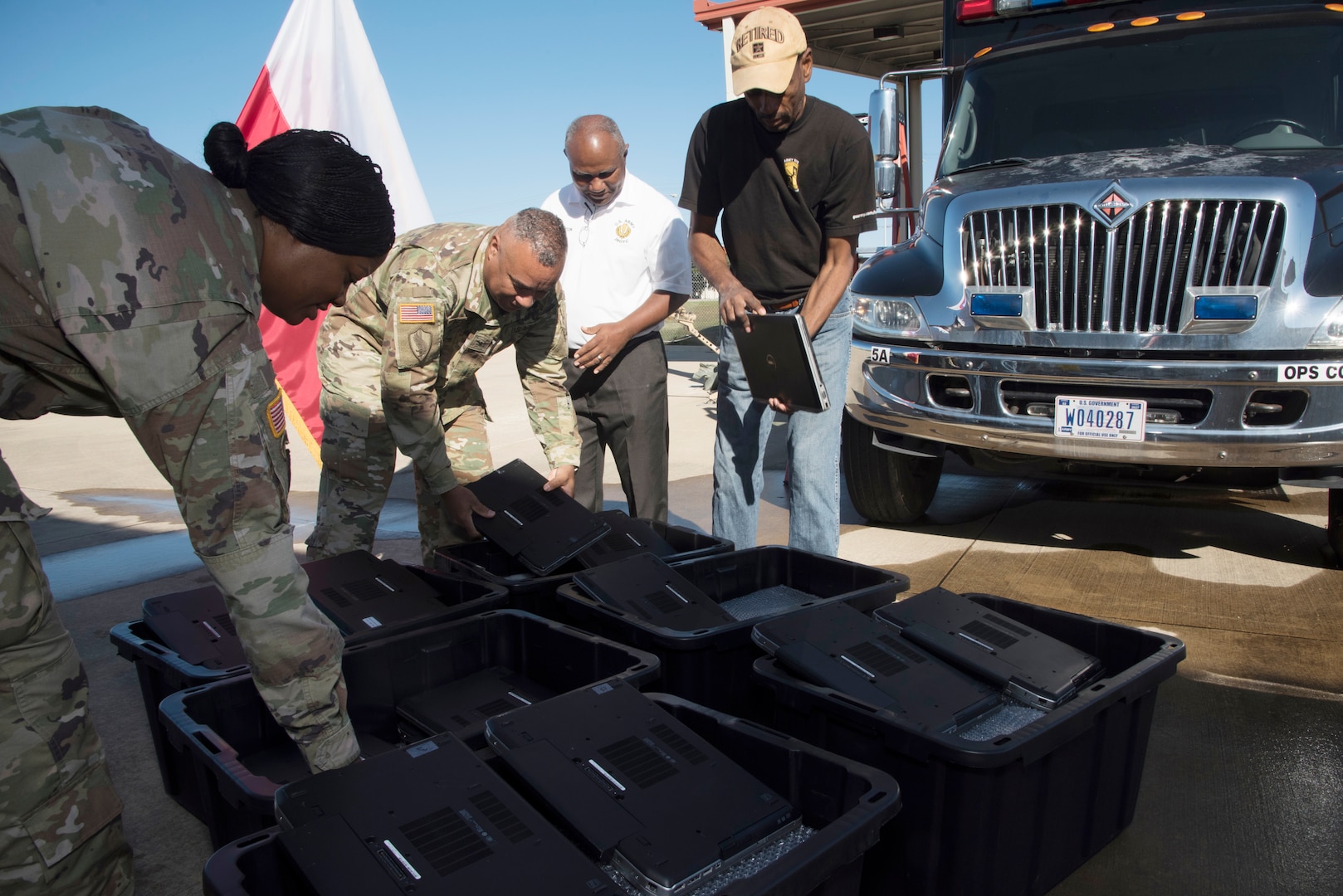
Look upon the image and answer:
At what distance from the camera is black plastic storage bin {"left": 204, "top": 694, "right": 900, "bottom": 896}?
4.32ft

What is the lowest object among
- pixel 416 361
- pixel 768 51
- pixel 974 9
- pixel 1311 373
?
pixel 1311 373

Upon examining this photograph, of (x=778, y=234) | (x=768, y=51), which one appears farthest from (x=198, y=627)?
(x=768, y=51)

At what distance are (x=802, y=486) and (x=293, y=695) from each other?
215 centimetres

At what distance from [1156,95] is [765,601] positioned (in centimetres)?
304

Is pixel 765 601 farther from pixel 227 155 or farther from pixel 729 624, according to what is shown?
pixel 227 155

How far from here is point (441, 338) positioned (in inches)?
109

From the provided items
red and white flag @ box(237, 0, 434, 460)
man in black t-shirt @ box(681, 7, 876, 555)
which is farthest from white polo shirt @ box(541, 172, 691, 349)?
red and white flag @ box(237, 0, 434, 460)

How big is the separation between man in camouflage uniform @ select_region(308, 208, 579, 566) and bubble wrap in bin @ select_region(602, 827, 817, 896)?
1.62m

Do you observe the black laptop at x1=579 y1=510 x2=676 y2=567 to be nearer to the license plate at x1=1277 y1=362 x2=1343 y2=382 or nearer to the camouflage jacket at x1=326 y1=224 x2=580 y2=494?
the camouflage jacket at x1=326 y1=224 x2=580 y2=494

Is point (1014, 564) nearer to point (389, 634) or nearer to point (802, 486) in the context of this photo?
point (802, 486)

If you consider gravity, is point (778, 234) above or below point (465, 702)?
above

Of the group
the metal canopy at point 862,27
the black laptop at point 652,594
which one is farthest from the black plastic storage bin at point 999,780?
the metal canopy at point 862,27

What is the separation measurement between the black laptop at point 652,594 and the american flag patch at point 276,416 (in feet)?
3.60

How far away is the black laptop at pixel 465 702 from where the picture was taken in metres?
2.15
